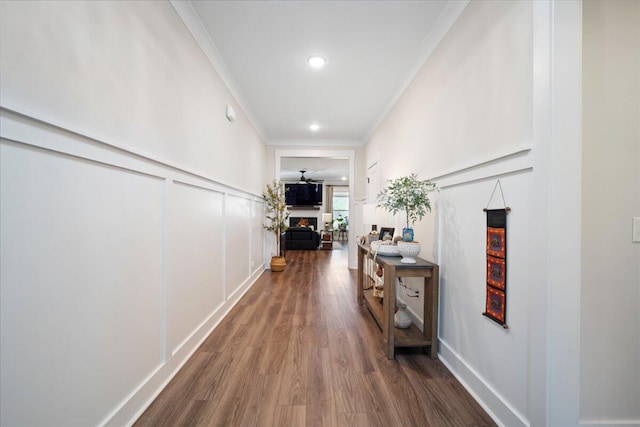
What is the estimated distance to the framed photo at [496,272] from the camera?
52.5 inches

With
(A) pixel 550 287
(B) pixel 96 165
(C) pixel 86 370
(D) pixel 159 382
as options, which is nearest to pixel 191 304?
(D) pixel 159 382

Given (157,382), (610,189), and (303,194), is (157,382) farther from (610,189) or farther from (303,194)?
(303,194)

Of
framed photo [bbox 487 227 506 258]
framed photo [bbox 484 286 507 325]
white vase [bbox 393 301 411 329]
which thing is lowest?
white vase [bbox 393 301 411 329]

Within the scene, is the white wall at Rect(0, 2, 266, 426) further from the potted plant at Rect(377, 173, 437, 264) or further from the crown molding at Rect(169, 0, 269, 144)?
the potted plant at Rect(377, 173, 437, 264)

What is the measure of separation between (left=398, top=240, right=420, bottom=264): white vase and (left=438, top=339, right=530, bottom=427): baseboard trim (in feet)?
2.02

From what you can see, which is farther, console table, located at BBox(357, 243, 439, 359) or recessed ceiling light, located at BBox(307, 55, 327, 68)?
recessed ceiling light, located at BBox(307, 55, 327, 68)

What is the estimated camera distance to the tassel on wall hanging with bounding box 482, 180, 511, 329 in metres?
1.33

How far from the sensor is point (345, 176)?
1000cm

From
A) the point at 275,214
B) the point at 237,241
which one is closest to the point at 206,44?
the point at 237,241

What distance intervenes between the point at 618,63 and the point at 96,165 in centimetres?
223

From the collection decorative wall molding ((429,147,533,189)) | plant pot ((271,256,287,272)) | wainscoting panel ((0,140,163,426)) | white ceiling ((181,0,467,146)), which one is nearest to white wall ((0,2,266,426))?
wainscoting panel ((0,140,163,426))

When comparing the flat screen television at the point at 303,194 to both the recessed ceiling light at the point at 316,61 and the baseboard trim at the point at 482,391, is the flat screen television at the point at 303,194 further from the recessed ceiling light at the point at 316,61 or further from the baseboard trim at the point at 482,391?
the baseboard trim at the point at 482,391

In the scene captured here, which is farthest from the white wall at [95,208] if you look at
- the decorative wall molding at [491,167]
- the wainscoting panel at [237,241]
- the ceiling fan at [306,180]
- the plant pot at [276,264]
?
the ceiling fan at [306,180]

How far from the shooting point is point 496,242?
1.38m
